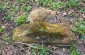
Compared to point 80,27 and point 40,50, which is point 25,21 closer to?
point 40,50

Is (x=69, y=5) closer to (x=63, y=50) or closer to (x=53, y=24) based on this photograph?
(x=53, y=24)

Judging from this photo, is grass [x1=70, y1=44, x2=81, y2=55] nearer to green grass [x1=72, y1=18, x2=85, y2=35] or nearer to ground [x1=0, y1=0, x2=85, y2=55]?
ground [x1=0, y1=0, x2=85, y2=55]

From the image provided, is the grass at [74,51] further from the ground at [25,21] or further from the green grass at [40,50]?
the green grass at [40,50]

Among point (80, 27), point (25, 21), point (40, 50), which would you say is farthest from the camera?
point (25, 21)

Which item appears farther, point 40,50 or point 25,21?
point 25,21

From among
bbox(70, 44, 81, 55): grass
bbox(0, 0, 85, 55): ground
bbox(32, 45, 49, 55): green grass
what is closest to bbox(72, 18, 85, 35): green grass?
bbox(0, 0, 85, 55): ground

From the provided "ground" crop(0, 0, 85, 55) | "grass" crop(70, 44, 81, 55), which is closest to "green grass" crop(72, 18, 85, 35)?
"ground" crop(0, 0, 85, 55)

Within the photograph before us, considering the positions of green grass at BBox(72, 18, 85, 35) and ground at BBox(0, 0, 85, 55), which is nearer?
ground at BBox(0, 0, 85, 55)

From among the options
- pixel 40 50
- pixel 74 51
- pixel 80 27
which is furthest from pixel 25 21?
pixel 74 51

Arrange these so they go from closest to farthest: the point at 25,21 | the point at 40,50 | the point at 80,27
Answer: the point at 40,50, the point at 80,27, the point at 25,21

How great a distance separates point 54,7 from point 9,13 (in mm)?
1479

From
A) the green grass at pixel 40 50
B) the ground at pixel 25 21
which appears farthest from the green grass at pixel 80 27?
the green grass at pixel 40 50

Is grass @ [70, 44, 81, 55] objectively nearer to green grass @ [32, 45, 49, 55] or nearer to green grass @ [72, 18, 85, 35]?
green grass @ [72, 18, 85, 35]

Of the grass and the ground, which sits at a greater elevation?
the ground
